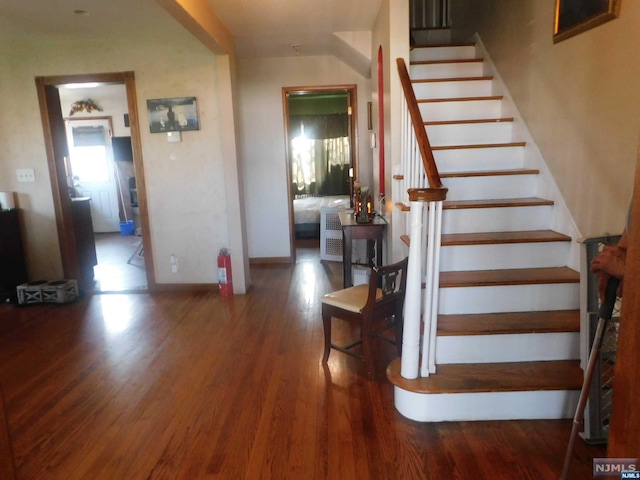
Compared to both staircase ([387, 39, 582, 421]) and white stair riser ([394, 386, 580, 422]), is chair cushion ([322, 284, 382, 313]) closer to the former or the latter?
staircase ([387, 39, 582, 421])

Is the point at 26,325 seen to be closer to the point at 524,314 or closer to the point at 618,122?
the point at 524,314

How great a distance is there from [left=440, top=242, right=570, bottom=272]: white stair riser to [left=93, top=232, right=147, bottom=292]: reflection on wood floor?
10.7ft

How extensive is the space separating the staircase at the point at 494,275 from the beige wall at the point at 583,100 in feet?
0.58

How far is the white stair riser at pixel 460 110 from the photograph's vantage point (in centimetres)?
347

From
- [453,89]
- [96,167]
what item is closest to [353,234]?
[453,89]

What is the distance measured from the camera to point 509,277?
7.94 feet

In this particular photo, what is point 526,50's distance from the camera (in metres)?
3.08

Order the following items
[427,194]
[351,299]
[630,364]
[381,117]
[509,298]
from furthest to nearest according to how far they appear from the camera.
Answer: [381,117]
[351,299]
[509,298]
[427,194]
[630,364]

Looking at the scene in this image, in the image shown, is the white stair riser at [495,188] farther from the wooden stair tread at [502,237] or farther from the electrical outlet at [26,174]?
the electrical outlet at [26,174]

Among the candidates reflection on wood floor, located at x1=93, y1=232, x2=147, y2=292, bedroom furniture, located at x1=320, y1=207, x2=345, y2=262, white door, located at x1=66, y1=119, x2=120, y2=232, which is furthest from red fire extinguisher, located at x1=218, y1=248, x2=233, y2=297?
white door, located at x1=66, y1=119, x2=120, y2=232

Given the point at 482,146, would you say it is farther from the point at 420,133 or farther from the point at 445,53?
the point at 445,53

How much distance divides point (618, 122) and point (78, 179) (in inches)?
332

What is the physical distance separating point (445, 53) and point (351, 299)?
9.19 ft

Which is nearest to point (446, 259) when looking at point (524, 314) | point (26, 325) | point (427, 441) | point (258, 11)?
point (524, 314)
